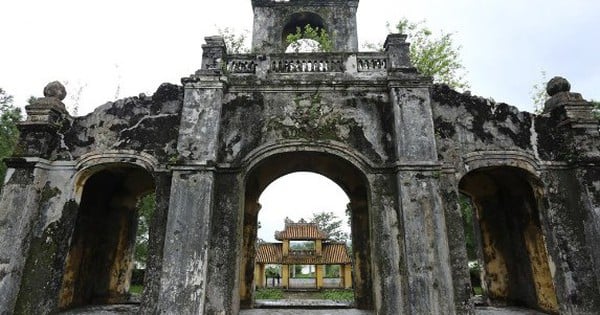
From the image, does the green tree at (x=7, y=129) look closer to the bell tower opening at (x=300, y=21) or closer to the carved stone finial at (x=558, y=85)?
the bell tower opening at (x=300, y=21)

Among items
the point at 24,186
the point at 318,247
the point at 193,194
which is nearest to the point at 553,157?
the point at 193,194

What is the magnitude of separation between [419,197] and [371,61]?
9.60ft

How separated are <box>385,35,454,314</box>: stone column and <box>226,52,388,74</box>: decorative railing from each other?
51 centimetres

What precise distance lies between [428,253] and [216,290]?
11.0 ft

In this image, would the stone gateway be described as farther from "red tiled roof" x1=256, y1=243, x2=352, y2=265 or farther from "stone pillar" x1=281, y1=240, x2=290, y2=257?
"stone pillar" x1=281, y1=240, x2=290, y2=257

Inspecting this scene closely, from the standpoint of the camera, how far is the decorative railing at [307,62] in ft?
22.9

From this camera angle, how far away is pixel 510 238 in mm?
7820

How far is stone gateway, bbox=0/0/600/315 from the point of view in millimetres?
5555

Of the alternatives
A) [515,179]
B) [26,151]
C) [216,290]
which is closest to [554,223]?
[515,179]

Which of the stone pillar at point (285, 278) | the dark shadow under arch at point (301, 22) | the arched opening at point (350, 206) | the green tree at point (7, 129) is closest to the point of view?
the arched opening at point (350, 206)

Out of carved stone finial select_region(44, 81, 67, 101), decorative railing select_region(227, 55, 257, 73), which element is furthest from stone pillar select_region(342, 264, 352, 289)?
carved stone finial select_region(44, 81, 67, 101)

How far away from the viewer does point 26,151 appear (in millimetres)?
6316

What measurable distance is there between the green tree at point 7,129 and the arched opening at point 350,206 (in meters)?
9.17

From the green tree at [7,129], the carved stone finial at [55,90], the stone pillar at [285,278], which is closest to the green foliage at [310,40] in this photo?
the carved stone finial at [55,90]
